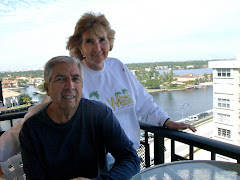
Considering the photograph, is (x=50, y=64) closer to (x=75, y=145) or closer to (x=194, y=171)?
(x=75, y=145)

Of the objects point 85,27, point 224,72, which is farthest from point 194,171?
point 224,72

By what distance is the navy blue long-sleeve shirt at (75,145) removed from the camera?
101 centimetres

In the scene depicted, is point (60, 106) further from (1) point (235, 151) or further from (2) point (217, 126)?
(2) point (217, 126)

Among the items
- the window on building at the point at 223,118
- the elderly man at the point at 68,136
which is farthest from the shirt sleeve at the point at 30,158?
the window on building at the point at 223,118

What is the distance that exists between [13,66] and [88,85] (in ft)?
8.67

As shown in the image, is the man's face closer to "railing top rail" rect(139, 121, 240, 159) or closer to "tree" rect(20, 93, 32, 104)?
"railing top rail" rect(139, 121, 240, 159)

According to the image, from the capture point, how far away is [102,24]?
1.51 meters

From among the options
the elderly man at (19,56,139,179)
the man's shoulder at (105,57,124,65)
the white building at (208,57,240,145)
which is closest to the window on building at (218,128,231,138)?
the white building at (208,57,240,145)

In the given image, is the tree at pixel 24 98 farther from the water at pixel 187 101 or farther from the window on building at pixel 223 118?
the window on building at pixel 223 118

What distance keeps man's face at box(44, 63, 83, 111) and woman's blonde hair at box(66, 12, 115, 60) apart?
513mm

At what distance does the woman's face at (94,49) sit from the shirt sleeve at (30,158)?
62 cm

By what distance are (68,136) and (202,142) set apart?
0.65 metres

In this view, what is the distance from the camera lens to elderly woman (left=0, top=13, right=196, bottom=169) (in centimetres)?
140

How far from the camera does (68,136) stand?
1.03m
